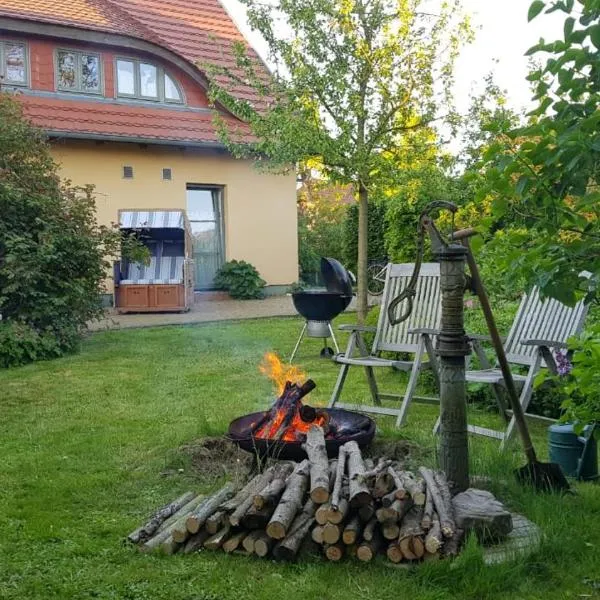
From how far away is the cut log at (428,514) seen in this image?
2.83 meters

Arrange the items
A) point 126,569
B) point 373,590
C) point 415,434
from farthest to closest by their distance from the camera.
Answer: point 415,434 < point 126,569 < point 373,590

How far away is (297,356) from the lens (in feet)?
26.9

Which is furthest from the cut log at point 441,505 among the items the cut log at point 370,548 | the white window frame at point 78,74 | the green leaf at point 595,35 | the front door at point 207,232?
the front door at point 207,232

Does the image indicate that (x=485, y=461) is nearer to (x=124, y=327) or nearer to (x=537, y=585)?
(x=537, y=585)

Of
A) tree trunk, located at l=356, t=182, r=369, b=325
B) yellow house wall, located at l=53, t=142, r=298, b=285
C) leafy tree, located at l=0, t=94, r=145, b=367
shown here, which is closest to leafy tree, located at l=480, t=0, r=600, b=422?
tree trunk, located at l=356, t=182, r=369, b=325

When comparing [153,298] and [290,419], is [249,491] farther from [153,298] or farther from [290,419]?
[153,298]

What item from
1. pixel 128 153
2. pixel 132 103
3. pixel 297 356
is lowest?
pixel 297 356

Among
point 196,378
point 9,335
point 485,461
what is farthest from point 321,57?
point 485,461

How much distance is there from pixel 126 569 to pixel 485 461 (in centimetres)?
187

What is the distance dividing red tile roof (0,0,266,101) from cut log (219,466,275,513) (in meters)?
11.7

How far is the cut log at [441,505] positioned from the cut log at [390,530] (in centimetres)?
17

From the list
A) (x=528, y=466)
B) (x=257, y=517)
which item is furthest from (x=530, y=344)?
(x=257, y=517)

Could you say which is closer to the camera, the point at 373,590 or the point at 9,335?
the point at 373,590

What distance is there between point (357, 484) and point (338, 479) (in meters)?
0.16
